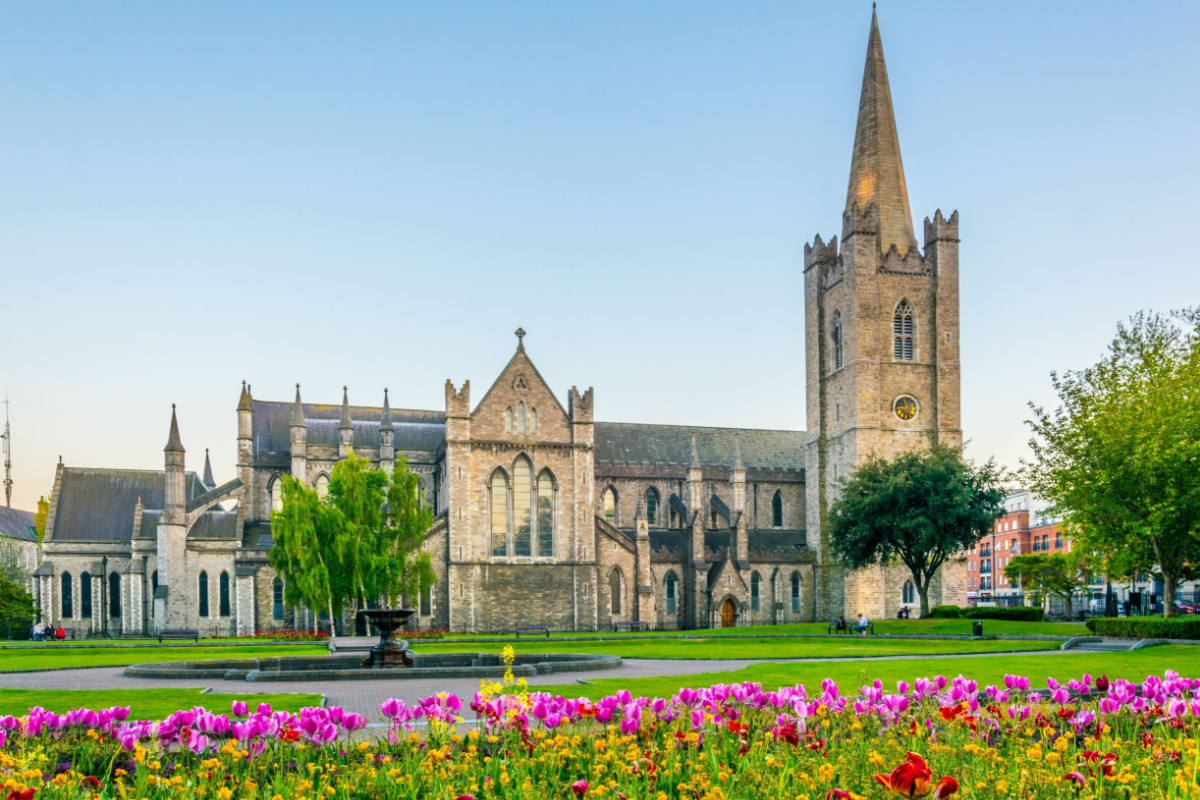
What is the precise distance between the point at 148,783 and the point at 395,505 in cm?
4694

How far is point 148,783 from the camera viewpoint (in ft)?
25.8

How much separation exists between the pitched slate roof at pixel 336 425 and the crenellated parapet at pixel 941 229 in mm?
34894

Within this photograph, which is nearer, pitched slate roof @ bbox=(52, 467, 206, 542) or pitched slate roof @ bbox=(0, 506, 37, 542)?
pitched slate roof @ bbox=(52, 467, 206, 542)

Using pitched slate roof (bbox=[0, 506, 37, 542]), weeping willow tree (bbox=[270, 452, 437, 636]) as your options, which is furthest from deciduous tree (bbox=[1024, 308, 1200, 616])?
pitched slate roof (bbox=[0, 506, 37, 542])

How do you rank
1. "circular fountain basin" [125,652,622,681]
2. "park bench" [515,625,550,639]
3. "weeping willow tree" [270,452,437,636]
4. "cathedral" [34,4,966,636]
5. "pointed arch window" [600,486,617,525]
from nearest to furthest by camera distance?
"circular fountain basin" [125,652,622,681] < "weeping willow tree" [270,452,437,636] < "park bench" [515,625,550,639] < "cathedral" [34,4,966,636] < "pointed arch window" [600,486,617,525]

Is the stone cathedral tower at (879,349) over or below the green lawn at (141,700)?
over

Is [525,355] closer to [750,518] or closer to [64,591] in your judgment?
[750,518]

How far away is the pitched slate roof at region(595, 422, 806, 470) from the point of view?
77250mm


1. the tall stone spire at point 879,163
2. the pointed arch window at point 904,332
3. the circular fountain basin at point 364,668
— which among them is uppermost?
the tall stone spire at point 879,163

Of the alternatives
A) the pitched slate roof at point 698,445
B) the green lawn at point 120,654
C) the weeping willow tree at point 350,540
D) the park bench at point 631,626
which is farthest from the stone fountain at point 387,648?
the pitched slate roof at point 698,445

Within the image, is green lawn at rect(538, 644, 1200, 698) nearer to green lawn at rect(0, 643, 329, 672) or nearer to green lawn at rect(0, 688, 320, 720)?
green lawn at rect(0, 688, 320, 720)

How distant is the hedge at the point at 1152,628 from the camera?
39.2 meters

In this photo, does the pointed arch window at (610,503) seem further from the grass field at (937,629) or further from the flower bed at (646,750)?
the flower bed at (646,750)

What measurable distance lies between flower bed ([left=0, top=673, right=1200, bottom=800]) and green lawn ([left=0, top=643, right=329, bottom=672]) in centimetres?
2655
